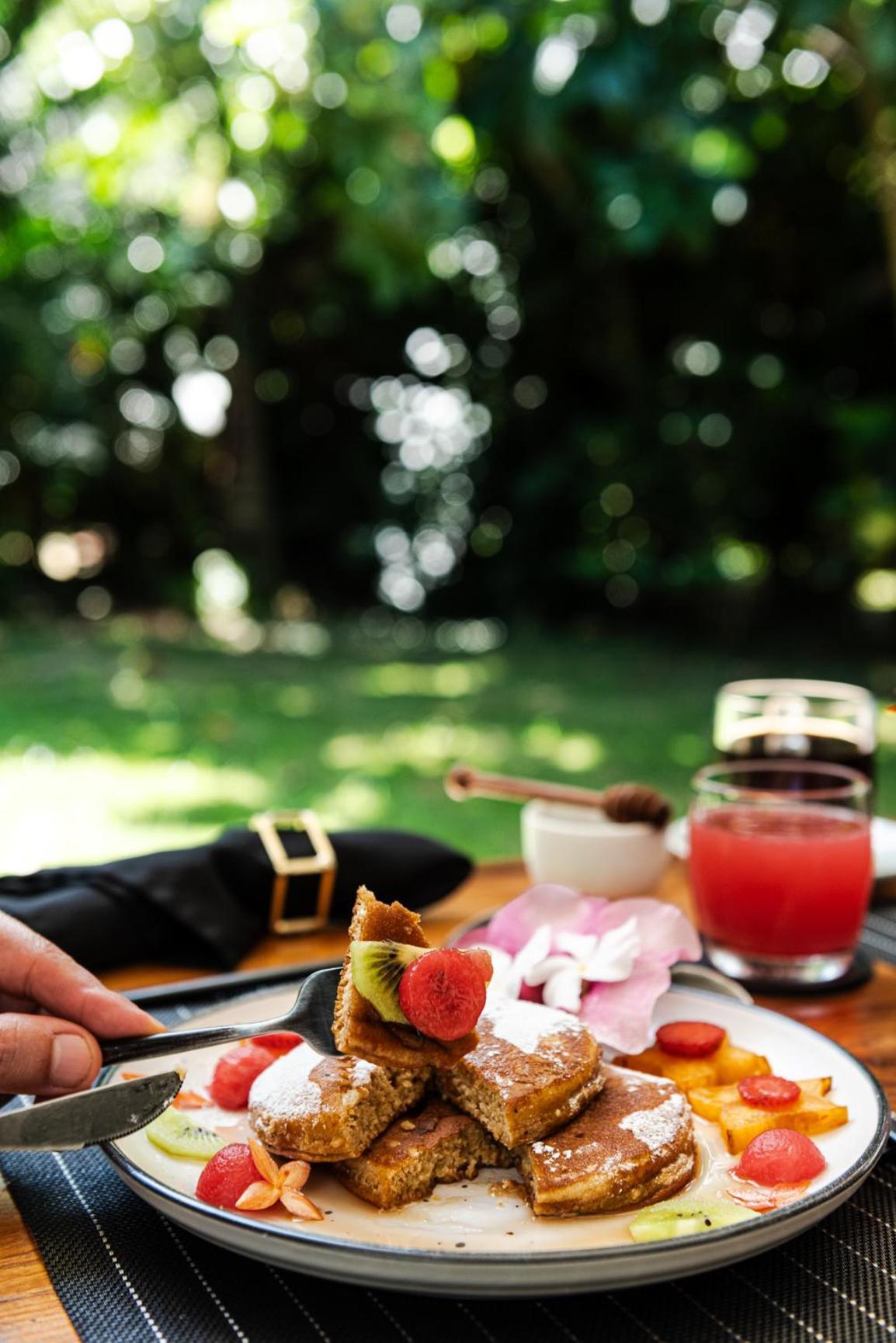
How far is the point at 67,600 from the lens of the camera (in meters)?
10.6

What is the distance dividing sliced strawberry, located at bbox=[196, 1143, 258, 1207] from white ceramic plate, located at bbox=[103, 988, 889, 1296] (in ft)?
0.06

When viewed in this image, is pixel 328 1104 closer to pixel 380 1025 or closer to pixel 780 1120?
pixel 380 1025

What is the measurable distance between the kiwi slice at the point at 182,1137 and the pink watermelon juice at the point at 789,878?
67cm

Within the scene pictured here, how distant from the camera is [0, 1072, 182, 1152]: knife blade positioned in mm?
836

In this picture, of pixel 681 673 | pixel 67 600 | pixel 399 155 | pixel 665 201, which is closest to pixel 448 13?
pixel 399 155

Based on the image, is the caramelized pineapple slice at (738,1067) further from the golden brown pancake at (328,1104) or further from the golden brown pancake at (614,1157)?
the golden brown pancake at (328,1104)

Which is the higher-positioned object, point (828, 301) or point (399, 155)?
point (399, 155)

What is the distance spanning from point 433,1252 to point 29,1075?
0.35m

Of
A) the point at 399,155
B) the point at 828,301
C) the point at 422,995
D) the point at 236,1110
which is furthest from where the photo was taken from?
the point at 828,301

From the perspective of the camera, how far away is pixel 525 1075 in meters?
0.91

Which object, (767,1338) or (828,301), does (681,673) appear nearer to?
(828,301)

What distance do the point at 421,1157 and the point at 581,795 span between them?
0.81 meters

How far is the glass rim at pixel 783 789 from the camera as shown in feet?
4.53

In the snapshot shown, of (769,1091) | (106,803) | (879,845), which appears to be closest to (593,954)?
(769,1091)
